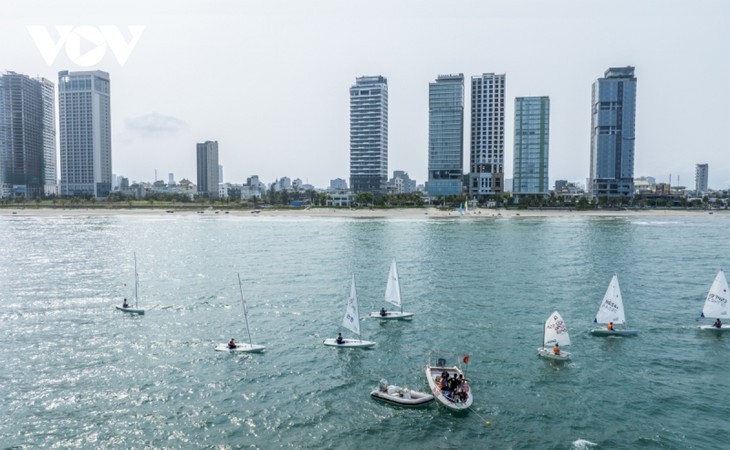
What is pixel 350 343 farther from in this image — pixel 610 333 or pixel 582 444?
pixel 610 333

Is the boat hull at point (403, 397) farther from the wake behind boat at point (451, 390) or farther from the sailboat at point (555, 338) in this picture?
the sailboat at point (555, 338)

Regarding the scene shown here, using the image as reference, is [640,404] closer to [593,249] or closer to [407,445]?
[407,445]

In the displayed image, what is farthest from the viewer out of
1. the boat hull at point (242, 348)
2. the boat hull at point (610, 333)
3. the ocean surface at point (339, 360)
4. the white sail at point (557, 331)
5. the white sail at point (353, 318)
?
the boat hull at point (610, 333)

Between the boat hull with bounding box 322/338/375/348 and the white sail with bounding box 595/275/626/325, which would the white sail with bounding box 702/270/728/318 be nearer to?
the white sail with bounding box 595/275/626/325

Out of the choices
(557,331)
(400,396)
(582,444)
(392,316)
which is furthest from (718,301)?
(400,396)

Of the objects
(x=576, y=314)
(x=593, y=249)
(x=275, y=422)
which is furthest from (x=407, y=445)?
(x=593, y=249)

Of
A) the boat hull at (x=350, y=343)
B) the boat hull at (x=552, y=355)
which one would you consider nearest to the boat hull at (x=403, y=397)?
the boat hull at (x=350, y=343)
